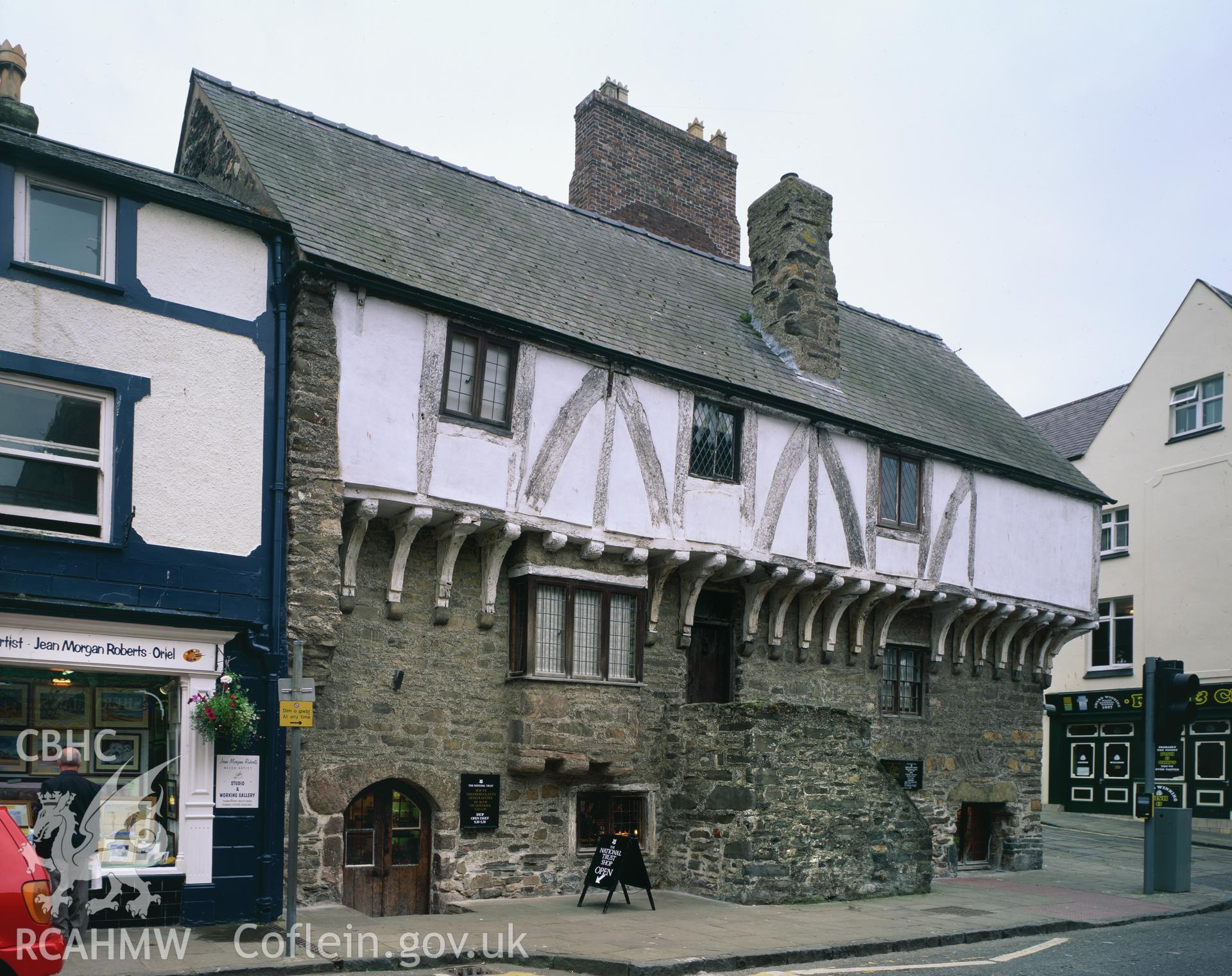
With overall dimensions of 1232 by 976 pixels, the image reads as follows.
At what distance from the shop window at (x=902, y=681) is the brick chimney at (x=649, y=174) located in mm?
8528

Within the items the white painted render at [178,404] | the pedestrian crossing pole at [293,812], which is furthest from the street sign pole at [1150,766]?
the white painted render at [178,404]

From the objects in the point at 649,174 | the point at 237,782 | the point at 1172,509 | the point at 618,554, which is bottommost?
the point at 237,782

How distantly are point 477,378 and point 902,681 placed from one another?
896 cm

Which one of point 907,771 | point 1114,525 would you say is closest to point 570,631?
point 907,771

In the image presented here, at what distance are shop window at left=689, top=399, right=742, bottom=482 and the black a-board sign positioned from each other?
16.1 feet

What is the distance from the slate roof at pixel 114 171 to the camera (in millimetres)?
11062

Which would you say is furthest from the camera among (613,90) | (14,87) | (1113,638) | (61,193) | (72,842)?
(1113,638)

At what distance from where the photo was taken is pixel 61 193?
11.4m

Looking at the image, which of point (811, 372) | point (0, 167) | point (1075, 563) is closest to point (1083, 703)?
point (1075, 563)

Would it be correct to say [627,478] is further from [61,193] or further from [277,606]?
[61,193]

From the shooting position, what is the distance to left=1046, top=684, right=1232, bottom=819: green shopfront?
1012 inches

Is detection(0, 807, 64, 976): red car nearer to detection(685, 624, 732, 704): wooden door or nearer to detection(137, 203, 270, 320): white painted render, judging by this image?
detection(137, 203, 270, 320): white painted render

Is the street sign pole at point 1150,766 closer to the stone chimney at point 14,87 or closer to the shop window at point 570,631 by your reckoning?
the shop window at point 570,631

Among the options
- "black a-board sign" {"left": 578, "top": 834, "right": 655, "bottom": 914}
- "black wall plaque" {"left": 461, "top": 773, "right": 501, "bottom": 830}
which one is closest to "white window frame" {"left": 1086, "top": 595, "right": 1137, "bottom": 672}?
"black a-board sign" {"left": 578, "top": 834, "right": 655, "bottom": 914}
